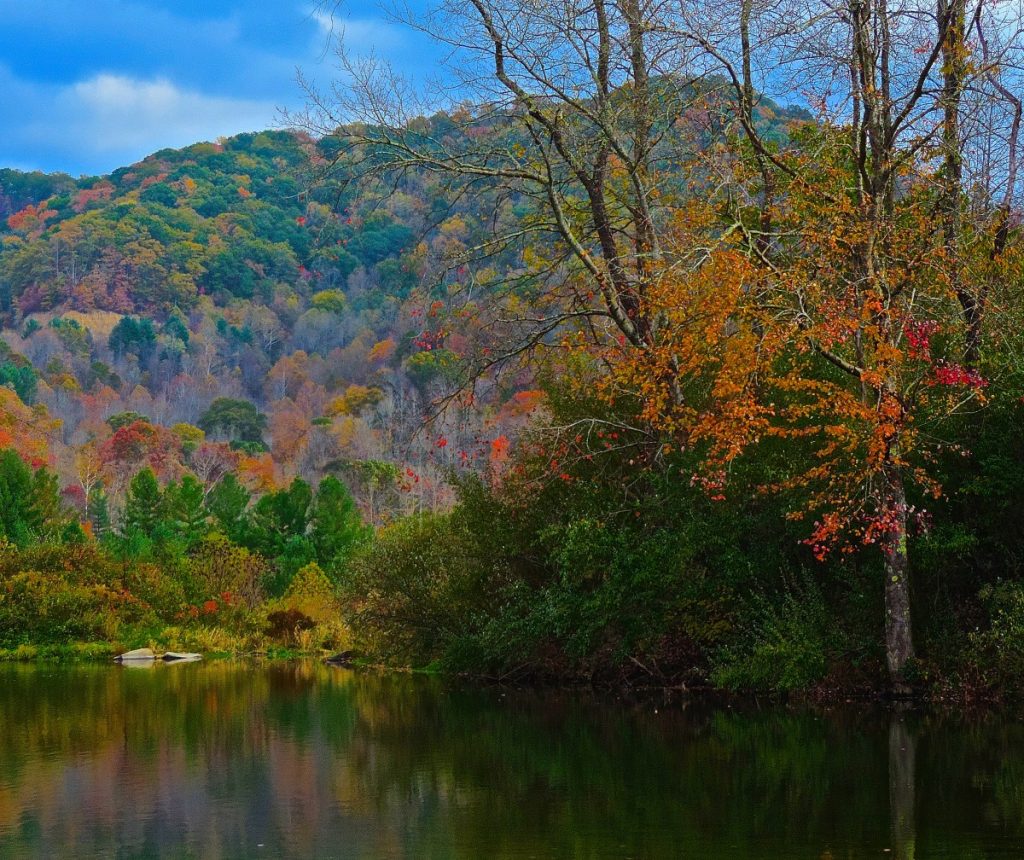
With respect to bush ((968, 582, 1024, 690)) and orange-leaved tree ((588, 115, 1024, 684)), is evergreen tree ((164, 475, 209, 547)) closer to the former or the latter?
orange-leaved tree ((588, 115, 1024, 684))

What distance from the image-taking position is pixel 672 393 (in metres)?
20.0

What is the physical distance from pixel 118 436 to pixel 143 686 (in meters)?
69.3

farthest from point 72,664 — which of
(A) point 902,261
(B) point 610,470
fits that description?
(A) point 902,261

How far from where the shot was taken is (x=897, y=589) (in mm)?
17016

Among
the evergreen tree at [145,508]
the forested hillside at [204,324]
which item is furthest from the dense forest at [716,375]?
the forested hillside at [204,324]

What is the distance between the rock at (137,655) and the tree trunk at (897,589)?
2165 cm

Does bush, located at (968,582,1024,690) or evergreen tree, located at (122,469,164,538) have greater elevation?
evergreen tree, located at (122,469,164,538)

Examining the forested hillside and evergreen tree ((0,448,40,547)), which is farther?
the forested hillside

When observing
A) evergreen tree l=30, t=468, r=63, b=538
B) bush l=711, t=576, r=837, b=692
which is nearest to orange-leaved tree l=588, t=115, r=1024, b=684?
bush l=711, t=576, r=837, b=692

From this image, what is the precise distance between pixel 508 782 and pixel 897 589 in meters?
7.83

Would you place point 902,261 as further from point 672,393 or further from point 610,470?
point 610,470

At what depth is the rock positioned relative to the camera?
33.2 meters

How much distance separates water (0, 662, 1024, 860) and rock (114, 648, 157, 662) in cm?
1452

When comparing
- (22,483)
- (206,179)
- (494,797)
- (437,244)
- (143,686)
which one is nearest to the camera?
(494,797)
